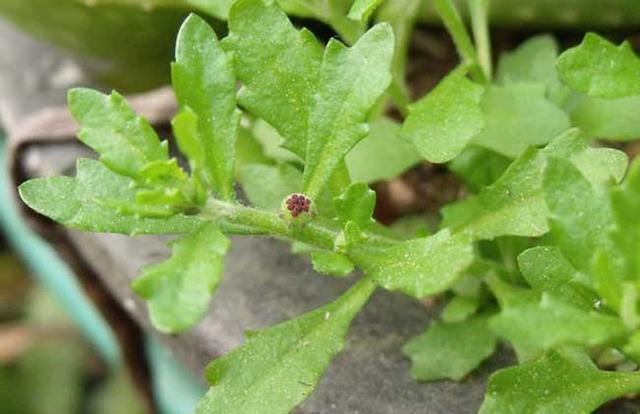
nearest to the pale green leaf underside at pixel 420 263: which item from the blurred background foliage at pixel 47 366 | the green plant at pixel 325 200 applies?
the green plant at pixel 325 200

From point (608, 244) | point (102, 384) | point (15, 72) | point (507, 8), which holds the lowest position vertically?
point (102, 384)

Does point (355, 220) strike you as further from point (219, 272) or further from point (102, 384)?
point (102, 384)

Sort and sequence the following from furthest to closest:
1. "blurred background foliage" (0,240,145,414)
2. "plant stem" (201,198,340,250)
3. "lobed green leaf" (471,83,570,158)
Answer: "blurred background foliage" (0,240,145,414), "lobed green leaf" (471,83,570,158), "plant stem" (201,198,340,250)

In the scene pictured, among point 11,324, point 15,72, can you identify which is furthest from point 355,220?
point 11,324

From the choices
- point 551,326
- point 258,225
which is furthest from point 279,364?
point 551,326

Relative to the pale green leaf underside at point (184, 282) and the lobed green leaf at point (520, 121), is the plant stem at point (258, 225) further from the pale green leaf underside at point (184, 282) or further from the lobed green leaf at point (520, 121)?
the lobed green leaf at point (520, 121)

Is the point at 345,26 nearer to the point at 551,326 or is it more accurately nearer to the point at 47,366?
the point at 551,326

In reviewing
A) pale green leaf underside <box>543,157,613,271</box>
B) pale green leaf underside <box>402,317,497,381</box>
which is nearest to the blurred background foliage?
pale green leaf underside <box>402,317,497,381</box>

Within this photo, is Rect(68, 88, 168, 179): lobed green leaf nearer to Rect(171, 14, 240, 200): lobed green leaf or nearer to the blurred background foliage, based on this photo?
Rect(171, 14, 240, 200): lobed green leaf
